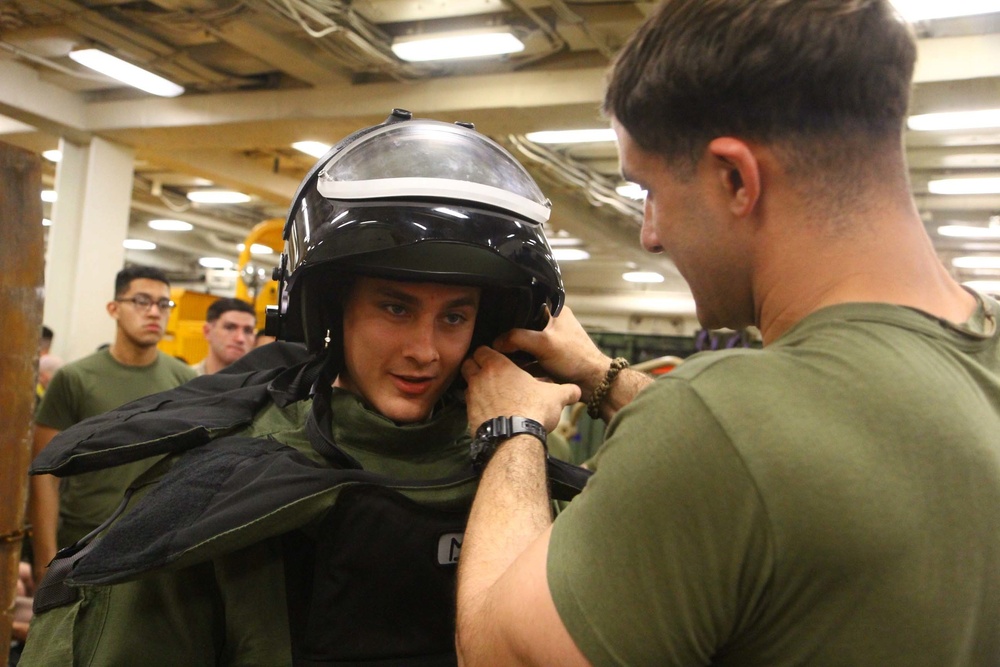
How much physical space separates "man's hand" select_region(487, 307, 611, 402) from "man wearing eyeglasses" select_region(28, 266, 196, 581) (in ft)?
6.92

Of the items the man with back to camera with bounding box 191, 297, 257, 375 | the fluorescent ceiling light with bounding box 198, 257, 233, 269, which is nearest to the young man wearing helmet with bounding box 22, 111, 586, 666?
the man with back to camera with bounding box 191, 297, 257, 375

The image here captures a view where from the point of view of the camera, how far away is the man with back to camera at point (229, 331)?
5117 mm

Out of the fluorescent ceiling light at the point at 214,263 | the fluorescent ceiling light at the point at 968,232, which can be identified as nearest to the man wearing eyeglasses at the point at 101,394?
the fluorescent ceiling light at the point at 968,232

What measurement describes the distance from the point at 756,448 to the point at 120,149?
672 cm

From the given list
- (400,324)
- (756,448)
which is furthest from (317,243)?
(756,448)

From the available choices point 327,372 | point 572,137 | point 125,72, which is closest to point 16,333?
point 327,372

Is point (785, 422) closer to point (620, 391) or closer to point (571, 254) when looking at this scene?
point (620, 391)

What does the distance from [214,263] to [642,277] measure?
7918 mm

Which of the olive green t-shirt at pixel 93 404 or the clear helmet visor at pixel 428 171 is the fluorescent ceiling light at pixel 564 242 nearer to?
the olive green t-shirt at pixel 93 404

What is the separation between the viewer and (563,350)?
1.69m

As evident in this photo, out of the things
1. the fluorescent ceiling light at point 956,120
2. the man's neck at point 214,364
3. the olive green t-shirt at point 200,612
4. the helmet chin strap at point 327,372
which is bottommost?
the man's neck at point 214,364

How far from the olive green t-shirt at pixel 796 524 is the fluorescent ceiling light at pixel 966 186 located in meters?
6.69

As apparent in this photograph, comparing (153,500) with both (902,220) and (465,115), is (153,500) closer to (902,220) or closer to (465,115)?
(902,220)

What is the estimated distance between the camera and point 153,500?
1.29 m
